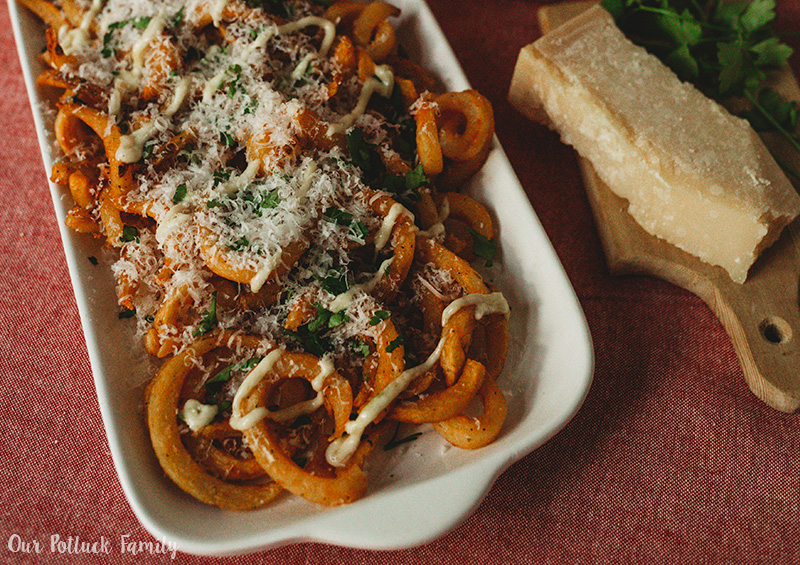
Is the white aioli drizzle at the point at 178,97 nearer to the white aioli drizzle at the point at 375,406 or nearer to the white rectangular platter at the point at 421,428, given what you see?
the white rectangular platter at the point at 421,428

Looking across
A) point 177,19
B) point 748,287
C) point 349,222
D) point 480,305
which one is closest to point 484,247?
point 480,305

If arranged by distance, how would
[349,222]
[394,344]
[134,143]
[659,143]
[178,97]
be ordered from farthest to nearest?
[659,143]
[178,97]
[134,143]
[349,222]
[394,344]

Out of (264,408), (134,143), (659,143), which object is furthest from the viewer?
(659,143)

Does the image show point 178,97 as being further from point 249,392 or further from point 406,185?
point 249,392

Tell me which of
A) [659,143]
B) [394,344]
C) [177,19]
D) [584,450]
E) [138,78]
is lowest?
[584,450]

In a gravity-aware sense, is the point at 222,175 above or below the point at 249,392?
above

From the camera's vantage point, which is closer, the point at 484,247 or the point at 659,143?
the point at 484,247
